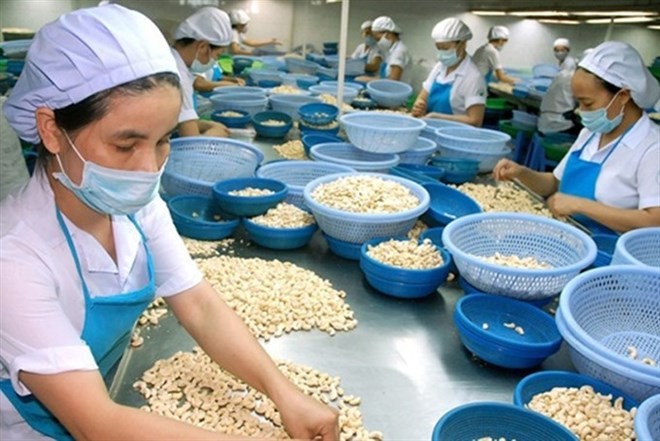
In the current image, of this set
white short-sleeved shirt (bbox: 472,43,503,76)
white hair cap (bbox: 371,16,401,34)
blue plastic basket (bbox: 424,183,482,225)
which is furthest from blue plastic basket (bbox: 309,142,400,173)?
white short-sleeved shirt (bbox: 472,43,503,76)

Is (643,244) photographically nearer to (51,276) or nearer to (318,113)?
(51,276)

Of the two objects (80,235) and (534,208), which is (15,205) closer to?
(80,235)

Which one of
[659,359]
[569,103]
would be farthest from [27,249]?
[569,103]

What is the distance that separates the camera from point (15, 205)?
1.02 m

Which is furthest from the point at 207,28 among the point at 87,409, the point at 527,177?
the point at 87,409

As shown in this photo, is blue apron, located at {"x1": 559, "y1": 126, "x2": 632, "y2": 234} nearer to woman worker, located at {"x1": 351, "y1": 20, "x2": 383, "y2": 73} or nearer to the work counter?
the work counter

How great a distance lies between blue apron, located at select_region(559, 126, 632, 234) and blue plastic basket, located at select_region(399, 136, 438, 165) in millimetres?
Answer: 719

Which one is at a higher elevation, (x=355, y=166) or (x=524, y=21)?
(x=524, y=21)

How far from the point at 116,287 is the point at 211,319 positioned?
238 mm

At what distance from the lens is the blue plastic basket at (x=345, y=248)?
1.95m

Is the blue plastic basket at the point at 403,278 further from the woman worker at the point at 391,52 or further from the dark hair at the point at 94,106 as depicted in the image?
the woman worker at the point at 391,52

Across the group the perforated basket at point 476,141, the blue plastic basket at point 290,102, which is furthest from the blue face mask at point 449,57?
the perforated basket at point 476,141

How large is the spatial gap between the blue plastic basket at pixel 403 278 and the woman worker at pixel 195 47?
64.4 inches

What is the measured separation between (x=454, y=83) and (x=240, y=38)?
461 cm
